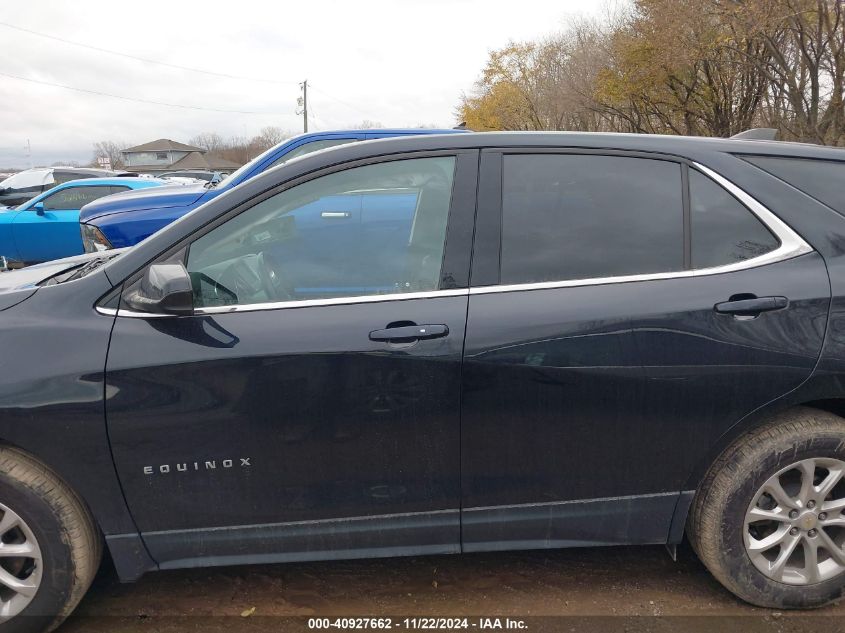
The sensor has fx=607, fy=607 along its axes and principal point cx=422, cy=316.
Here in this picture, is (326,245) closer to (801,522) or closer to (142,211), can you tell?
(801,522)

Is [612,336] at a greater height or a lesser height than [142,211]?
lesser

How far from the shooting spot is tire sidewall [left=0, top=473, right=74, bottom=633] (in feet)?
6.90

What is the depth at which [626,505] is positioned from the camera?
7.50ft

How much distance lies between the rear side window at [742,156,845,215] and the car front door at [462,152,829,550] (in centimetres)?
20

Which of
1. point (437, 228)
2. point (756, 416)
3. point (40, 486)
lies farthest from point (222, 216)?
point (756, 416)

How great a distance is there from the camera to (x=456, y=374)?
2111 mm

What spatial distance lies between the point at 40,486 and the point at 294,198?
1.36 metres

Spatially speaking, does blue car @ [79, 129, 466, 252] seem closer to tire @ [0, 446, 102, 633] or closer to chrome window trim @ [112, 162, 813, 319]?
chrome window trim @ [112, 162, 813, 319]

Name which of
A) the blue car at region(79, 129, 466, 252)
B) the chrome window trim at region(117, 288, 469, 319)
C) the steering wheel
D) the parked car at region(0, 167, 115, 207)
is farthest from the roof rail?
the parked car at region(0, 167, 115, 207)

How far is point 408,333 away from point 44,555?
5.01 ft

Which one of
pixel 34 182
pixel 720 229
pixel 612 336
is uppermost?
pixel 34 182

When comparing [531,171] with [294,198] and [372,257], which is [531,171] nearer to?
[372,257]

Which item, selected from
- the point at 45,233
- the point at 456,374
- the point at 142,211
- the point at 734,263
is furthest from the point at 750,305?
the point at 45,233

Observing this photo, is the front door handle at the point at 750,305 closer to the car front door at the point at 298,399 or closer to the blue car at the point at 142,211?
the car front door at the point at 298,399
